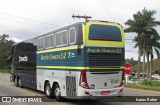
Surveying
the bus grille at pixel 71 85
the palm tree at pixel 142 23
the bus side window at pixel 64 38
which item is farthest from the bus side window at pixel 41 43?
the palm tree at pixel 142 23

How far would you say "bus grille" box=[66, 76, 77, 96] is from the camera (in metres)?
13.3

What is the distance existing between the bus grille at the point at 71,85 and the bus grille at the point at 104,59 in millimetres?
1101

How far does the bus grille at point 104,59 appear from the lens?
43.1 feet

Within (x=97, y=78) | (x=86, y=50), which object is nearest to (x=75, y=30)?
(x=86, y=50)

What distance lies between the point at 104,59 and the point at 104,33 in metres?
1.09

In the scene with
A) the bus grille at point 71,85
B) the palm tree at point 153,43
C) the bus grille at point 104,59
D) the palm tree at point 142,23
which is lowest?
the bus grille at point 71,85

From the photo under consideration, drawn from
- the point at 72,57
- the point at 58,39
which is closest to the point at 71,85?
the point at 72,57

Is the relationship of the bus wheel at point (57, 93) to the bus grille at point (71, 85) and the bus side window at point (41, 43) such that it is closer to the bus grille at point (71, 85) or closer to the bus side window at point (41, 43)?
the bus grille at point (71, 85)

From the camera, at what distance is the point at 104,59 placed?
1338cm

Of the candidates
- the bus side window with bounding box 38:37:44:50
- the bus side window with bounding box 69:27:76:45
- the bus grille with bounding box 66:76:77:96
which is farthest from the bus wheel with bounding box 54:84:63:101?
the bus side window with bounding box 38:37:44:50

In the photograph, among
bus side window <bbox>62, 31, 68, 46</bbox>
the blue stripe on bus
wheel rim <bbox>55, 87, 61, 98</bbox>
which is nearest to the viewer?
the blue stripe on bus

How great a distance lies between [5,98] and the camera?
1631 centimetres

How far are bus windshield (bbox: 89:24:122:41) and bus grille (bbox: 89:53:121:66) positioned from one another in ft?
2.21

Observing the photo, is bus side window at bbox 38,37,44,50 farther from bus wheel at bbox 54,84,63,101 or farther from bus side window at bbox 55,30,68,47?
bus wheel at bbox 54,84,63,101
